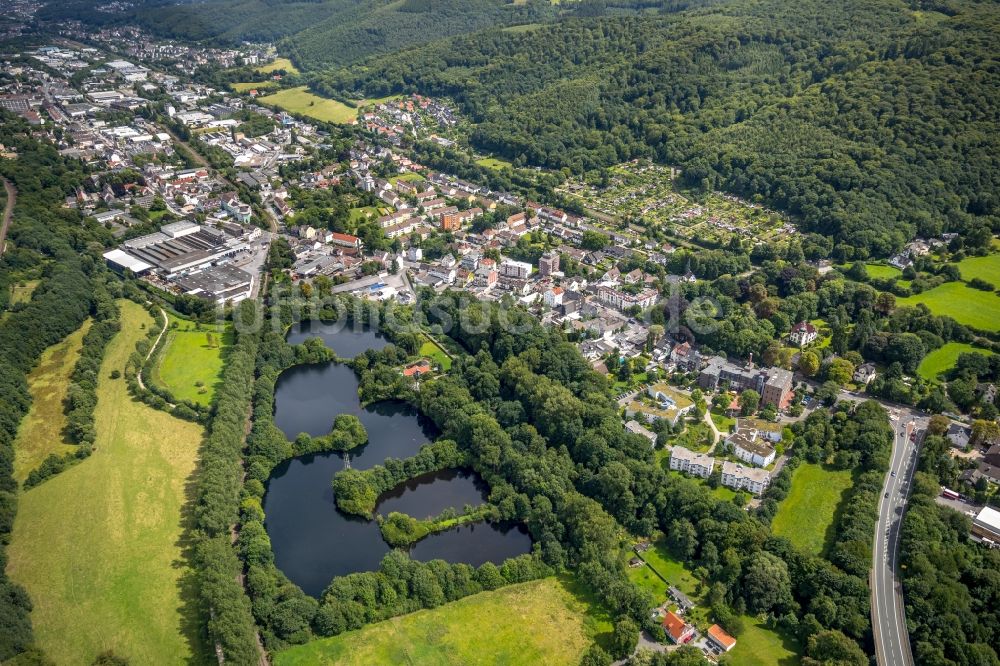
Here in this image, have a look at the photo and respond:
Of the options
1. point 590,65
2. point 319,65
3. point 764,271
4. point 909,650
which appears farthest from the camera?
point 319,65

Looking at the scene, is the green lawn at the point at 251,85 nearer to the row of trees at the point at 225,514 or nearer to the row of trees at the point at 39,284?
the row of trees at the point at 39,284

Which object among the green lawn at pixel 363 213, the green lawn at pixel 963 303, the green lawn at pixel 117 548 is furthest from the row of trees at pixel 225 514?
the green lawn at pixel 963 303

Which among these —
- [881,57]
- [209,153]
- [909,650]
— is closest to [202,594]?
[909,650]

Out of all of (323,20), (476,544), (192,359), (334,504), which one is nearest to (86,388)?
(192,359)

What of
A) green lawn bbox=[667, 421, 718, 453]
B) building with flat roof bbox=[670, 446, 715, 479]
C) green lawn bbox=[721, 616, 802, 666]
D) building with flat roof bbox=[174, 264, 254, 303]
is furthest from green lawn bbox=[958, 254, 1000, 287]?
building with flat roof bbox=[174, 264, 254, 303]

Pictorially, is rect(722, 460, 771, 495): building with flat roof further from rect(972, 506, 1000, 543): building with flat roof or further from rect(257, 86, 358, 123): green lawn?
rect(257, 86, 358, 123): green lawn

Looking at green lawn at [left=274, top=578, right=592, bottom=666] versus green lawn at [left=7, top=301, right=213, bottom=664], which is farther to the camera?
green lawn at [left=7, top=301, right=213, bottom=664]

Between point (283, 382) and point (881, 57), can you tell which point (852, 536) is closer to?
point (283, 382)
